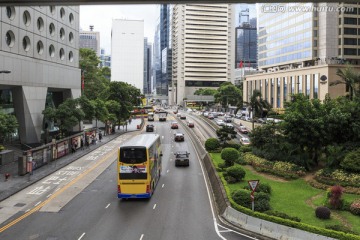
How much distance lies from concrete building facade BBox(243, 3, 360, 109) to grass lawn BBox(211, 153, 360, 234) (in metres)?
57.9

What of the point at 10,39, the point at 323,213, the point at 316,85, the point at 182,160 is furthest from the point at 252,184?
the point at 316,85

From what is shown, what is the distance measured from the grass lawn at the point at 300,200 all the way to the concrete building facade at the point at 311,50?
57.9 metres

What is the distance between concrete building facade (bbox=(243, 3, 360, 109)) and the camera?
85.4 meters

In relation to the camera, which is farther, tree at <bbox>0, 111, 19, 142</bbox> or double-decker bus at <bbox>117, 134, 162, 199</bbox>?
tree at <bbox>0, 111, 19, 142</bbox>

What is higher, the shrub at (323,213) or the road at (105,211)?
the shrub at (323,213)

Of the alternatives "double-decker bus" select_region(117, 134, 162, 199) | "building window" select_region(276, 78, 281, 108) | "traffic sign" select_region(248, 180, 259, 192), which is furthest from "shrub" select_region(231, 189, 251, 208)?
"building window" select_region(276, 78, 281, 108)

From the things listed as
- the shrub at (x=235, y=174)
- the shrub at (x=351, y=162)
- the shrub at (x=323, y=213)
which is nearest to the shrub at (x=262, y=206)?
the shrub at (x=323, y=213)

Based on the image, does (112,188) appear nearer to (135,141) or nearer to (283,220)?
(135,141)

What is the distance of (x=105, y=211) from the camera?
2438 cm

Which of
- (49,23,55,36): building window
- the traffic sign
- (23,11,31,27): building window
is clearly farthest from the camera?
(49,23,55,36): building window

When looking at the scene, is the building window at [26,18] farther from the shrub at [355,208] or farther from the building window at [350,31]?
the building window at [350,31]

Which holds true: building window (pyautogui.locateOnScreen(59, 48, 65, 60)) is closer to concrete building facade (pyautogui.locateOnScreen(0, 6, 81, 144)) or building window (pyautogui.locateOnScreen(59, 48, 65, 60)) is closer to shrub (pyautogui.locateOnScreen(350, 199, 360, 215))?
concrete building facade (pyautogui.locateOnScreen(0, 6, 81, 144))

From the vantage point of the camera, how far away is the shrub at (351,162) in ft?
90.2

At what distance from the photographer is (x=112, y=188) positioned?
31406 millimetres
